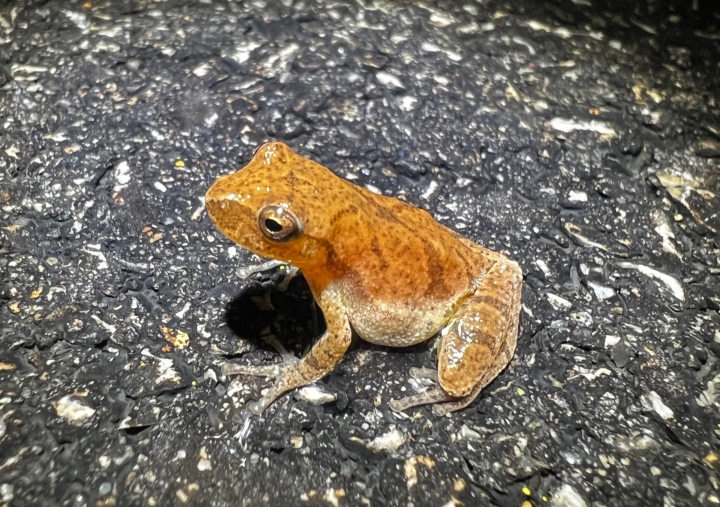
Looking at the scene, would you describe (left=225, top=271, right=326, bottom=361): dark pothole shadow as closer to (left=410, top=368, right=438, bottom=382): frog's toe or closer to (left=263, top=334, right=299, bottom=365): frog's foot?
(left=263, top=334, right=299, bottom=365): frog's foot

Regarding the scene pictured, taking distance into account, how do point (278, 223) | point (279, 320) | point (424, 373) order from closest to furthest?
point (278, 223) → point (424, 373) → point (279, 320)

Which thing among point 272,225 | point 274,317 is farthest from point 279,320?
point 272,225

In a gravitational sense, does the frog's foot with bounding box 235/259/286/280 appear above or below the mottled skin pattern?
below

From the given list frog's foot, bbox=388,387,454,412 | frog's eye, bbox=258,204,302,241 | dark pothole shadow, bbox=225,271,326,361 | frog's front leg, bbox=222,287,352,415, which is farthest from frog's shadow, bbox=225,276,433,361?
frog's eye, bbox=258,204,302,241

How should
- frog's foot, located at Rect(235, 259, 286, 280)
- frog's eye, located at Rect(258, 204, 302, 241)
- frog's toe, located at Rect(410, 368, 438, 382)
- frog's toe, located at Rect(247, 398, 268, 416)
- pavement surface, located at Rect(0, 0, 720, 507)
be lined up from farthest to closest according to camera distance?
frog's foot, located at Rect(235, 259, 286, 280) < frog's toe, located at Rect(410, 368, 438, 382) < frog's toe, located at Rect(247, 398, 268, 416) < pavement surface, located at Rect(0, 0, 720, 507) < frog's eye, located at Rect(258, 204, 302, 241)

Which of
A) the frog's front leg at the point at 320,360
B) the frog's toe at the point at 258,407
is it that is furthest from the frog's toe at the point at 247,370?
the frog's toe at the point at 258,407

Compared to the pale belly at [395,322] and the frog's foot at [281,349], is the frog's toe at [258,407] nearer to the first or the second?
the frog's foot at [281,349]

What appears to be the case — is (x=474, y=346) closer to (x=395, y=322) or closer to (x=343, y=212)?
(x=395, y=322)
